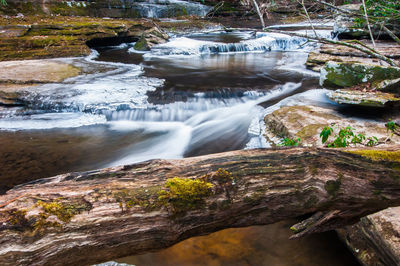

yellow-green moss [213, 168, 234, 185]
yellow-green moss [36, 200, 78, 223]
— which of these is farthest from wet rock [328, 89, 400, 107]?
yellow-green moss [36, 200, 78, 223]

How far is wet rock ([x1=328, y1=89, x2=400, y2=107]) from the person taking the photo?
487 cm

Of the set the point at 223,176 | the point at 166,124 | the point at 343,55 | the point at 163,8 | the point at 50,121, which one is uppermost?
the point at 163,8

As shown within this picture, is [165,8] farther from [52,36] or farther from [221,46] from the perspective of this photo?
[52,36]

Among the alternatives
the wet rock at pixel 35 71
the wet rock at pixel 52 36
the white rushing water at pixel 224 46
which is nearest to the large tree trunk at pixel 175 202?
the wet rock at pixel 35 71

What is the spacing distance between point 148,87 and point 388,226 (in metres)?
6.71

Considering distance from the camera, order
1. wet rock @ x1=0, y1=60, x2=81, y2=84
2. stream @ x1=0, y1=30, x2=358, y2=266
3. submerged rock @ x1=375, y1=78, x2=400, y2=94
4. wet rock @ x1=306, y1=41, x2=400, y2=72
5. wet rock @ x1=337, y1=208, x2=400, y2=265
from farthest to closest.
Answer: wet rock @ x1=306, y1=41, x2=400, y2=72, wet rock @ x1=0, y1=60, x2=81, y2=84, submerged rock @ x1=375, y1=78, x2=400, y2=94, stream @ x1=0, y1=30, x2=358, y2=266, wet rock @ x1=337, y1=208, x2=400, y2=265

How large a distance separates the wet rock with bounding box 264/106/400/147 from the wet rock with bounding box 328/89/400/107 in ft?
1.06

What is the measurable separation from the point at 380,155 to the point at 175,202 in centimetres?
156

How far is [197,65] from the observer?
35.0 feet

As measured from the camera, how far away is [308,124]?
4.93m

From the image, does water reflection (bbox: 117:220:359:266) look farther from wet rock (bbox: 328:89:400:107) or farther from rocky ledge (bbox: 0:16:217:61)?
rocky ledge (bbox: 0:16:217:61)

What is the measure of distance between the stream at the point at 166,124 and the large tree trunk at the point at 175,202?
101 cm

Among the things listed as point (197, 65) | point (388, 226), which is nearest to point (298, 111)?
point (388, 226)

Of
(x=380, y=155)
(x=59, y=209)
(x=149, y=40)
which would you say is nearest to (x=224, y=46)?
(x=149, y=40)
